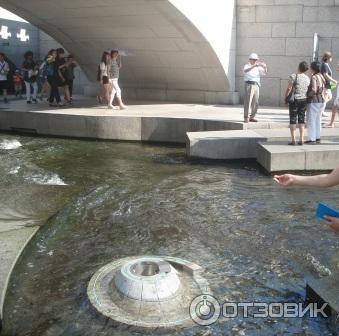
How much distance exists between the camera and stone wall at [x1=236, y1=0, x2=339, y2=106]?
13406mm

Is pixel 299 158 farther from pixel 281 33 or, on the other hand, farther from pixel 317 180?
pixel 281 33

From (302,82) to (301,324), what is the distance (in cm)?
568

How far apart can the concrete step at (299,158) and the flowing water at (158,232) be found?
0.92 feet

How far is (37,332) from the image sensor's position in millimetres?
3811

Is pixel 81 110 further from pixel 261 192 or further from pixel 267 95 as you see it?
pixel 261 192

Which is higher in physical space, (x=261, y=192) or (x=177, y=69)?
(x=177, y=69)

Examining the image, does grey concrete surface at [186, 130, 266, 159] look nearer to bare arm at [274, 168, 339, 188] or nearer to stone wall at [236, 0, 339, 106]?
stone wall at [236, 0, 339, 106]

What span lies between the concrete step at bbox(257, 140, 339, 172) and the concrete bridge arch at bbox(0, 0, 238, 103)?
17.1ft

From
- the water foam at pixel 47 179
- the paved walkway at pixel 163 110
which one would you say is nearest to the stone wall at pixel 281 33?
the paved walkway at pixel 163 110

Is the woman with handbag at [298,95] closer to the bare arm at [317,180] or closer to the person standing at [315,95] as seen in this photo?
the person standing at [315,95]

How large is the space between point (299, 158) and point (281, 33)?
20.9 ft

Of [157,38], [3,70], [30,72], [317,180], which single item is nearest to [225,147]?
[157,38]

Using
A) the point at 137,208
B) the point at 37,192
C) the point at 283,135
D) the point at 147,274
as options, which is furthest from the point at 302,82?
the point at 147,274

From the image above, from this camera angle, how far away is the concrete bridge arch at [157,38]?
12891 mm
